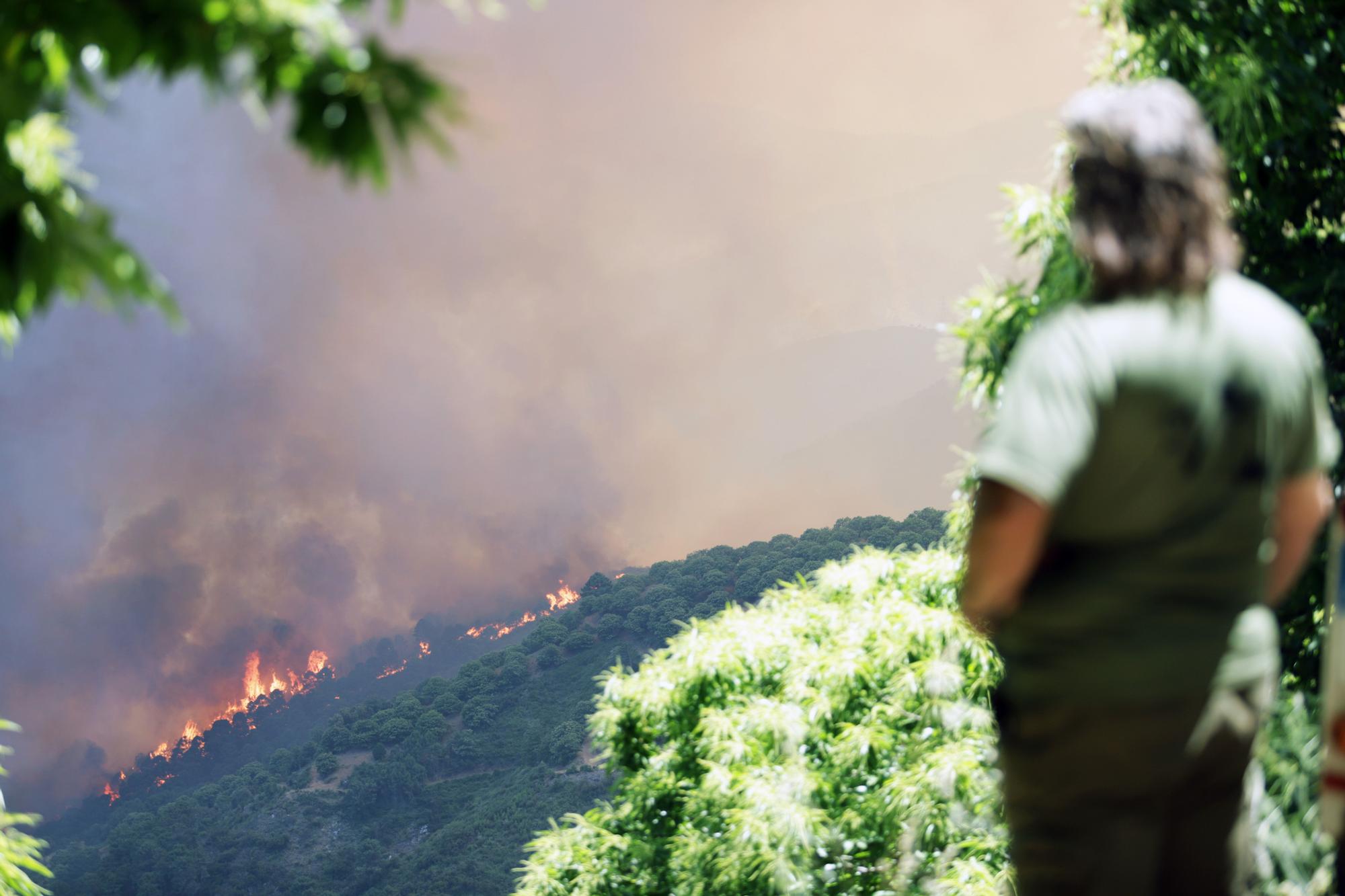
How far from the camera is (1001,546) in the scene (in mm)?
896

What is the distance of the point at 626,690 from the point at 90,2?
7.59m

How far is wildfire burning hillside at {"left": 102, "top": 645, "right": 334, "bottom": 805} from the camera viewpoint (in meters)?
53.2

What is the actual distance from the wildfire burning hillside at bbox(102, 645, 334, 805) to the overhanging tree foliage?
157 ft

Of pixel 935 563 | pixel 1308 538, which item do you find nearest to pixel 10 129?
pixel 1308 538

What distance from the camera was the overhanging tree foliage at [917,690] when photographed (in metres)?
3.21

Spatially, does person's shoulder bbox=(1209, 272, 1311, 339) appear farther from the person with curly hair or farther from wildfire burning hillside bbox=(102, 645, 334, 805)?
wildfire burning hillside bbox=(102, 645, 334, 805)

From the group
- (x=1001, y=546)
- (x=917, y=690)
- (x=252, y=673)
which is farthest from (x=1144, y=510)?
(x=252, y=673)

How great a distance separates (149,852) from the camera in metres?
41.2

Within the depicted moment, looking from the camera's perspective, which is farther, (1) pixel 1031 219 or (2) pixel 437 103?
(1) pixel 1031 219

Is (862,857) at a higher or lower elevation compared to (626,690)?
lower

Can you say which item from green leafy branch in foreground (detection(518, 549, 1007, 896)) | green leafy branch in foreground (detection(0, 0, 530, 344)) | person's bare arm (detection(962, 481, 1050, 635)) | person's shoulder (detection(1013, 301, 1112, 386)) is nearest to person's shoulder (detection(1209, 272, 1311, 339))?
person's shoulder (detection(1013, 301, 1112, 386))

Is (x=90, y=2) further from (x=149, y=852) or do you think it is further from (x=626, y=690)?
(x=149, y=852)

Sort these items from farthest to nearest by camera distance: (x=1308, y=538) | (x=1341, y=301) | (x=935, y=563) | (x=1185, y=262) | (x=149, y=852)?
(x=149, y=852) < (x=935, y=563) < (x=1341, y=301) < (x=1308, y=538) < (x=1185, y=262)

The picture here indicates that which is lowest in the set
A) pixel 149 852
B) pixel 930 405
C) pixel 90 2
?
pixel 90 2
